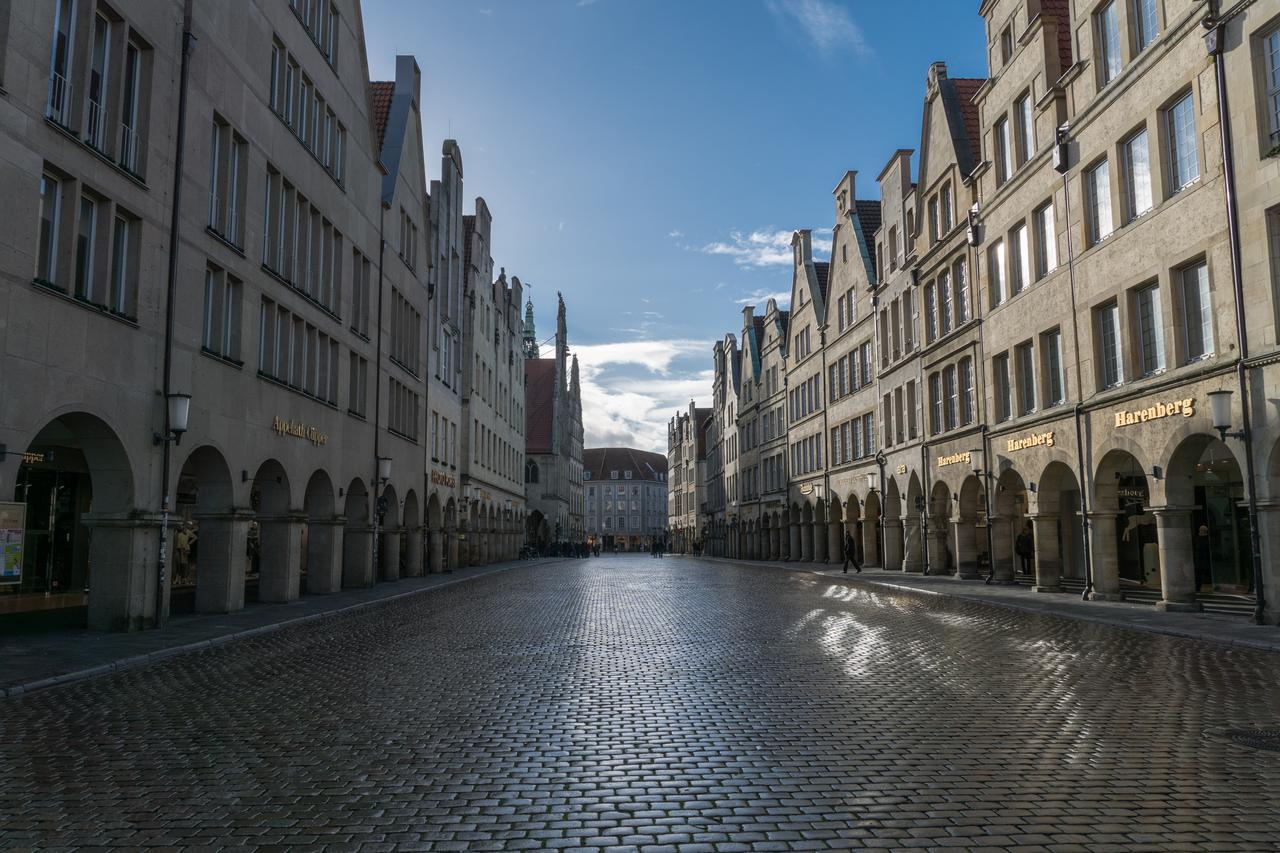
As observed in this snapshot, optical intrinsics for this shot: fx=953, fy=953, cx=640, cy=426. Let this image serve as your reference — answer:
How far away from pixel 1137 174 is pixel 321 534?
75.6 ft

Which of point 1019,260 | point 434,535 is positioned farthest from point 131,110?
point 434,535

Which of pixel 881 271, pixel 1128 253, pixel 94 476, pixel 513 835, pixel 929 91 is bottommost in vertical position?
pixel 513 835

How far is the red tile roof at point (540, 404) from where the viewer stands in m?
102

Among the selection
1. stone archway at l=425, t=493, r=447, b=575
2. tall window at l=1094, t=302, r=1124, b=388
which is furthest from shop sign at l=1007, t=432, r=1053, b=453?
stone archway at l=425, t=493, r=447, b=575

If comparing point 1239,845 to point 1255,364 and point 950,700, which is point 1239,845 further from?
point 1255,364

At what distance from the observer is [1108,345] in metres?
23.5

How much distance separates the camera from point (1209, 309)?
19.2 metres

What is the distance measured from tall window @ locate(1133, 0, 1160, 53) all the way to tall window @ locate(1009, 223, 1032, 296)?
7.19 meters

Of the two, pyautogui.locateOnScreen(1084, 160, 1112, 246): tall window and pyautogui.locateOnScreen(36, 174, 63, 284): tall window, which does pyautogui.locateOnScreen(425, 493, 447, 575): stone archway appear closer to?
pyautogui.locateOnScreen(36, 174, 63, 284): tall window

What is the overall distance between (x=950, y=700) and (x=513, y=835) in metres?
5.84

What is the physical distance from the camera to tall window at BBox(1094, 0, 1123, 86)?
74.4 feet

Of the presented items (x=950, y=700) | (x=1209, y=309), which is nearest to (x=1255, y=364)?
(x=1209, y=309)

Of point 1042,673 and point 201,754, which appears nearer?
point 201,754

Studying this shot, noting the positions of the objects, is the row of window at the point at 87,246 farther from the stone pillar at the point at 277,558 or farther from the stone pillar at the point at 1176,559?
the stone pillar at the point at 1176,559
